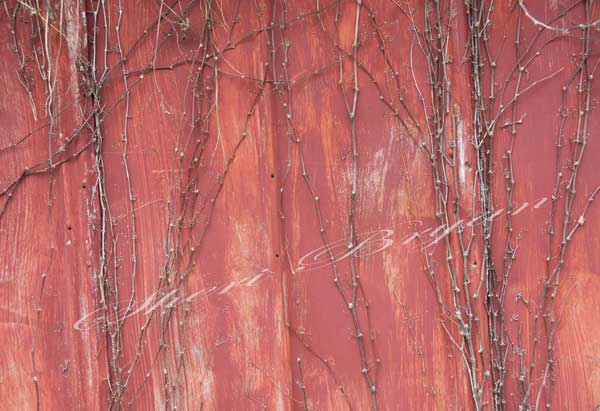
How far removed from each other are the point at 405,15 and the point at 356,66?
8.5 inches

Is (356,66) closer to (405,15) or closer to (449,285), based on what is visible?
(405,15)

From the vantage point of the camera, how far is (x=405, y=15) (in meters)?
1.95

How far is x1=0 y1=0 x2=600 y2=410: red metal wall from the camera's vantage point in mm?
1919

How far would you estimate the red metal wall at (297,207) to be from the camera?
1919 mm

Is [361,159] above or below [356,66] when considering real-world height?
below

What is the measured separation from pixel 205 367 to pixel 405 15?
125cm

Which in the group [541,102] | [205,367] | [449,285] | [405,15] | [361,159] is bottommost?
[205,367]

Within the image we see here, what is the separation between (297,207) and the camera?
1972 millimetres

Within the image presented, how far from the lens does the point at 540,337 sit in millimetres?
1919

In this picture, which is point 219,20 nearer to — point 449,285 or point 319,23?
point 319,23

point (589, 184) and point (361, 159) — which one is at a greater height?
point (361, 159)

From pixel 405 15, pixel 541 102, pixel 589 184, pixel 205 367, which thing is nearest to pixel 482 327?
pixel 589 184

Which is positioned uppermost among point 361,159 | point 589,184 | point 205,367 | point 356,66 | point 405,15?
point 405,15

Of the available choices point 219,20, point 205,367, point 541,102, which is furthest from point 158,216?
point 541,102
